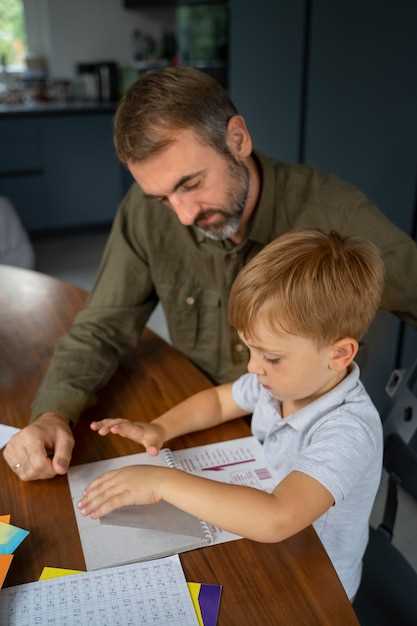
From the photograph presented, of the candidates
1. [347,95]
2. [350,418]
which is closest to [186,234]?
[350,418]

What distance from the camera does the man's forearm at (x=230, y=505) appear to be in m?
0.75

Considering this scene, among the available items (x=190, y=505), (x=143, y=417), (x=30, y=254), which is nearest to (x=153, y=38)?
(x=30, y=254)

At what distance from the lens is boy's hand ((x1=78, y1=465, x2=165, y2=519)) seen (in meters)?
0.78

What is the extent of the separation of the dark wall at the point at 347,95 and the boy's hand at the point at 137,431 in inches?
36.1

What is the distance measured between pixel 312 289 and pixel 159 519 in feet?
1.23

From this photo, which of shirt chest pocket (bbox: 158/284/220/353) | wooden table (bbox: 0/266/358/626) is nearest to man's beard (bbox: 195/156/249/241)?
shirt chest pocket (bbox: 158/284/220/353)

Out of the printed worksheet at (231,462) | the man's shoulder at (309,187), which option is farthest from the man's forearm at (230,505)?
the man's shoulder at (309,187)

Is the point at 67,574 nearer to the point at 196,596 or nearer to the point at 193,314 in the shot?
the point at 196,596

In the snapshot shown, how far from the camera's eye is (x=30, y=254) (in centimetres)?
353

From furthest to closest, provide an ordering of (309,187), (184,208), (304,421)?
(309,187) < (184,208) < (304,421)

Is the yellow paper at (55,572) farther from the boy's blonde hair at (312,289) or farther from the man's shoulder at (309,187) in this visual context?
the man's shoulder at (309,187)

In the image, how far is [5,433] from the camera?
3.43 feet

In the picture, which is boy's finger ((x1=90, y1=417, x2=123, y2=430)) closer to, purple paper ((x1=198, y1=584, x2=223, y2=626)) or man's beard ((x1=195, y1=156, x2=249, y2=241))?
purple paper ((x1=198, y1=584, x2=223, y2=626))

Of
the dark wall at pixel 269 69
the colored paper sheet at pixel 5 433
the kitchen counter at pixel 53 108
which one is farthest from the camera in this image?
the kitchen counter at pixel 53 108
